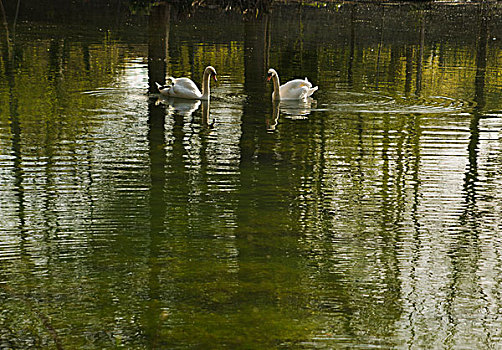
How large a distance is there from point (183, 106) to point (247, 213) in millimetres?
7263

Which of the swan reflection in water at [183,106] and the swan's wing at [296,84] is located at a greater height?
the swan's wing at [296,84]

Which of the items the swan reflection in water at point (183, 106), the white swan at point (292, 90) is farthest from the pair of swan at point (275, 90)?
the swan reflection in water at point (183, 106)

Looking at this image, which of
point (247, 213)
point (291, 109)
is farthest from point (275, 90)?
point (247, 213)

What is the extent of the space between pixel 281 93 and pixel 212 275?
9.64 metres

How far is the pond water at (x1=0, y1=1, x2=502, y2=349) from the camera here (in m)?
5.95

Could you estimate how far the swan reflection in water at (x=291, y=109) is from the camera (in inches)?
568

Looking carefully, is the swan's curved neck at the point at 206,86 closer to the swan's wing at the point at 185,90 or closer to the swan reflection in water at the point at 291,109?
the swan's wing at the point at 185,90

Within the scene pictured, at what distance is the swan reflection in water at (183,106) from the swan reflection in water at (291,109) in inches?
46.3

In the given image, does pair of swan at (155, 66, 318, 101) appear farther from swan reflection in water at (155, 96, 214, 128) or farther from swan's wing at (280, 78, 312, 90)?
swan reflection in water at (155, 96, 214, 128)

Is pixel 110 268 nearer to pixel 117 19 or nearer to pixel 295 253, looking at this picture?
pixel 295 253

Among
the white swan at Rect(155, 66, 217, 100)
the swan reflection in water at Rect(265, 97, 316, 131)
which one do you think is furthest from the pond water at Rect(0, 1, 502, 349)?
the white swan at Rect(155, 66, 217, 100)

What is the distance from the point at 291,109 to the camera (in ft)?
51.0

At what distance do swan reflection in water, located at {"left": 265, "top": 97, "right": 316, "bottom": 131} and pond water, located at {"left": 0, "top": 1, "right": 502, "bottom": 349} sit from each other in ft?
0.20

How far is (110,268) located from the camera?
6926 millimetres
